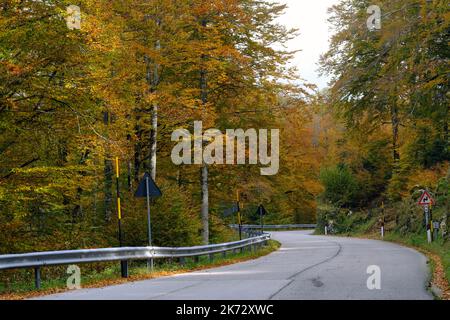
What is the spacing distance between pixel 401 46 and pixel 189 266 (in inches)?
395

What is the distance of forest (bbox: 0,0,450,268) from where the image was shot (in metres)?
17.4

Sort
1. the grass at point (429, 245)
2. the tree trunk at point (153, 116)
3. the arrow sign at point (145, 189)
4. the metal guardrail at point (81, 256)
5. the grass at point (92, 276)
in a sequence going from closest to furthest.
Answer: the metal guardrail at point (81, 256) < the grass at point (92, 276) < the grass at point (429, 245) < the arrow sign at point (145, 189) < the tree trunk at point (153, 116)

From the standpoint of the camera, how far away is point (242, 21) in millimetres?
26719

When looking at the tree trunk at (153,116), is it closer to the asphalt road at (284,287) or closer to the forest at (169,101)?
the forest at (169,101)

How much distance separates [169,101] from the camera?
24.6 meters

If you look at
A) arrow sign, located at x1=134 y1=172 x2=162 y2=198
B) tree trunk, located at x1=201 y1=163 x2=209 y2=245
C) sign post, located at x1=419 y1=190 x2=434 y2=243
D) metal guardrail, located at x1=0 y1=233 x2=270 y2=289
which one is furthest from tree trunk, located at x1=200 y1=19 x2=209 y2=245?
sign post, located at x1=419 y1=190 x2=434 y2=243

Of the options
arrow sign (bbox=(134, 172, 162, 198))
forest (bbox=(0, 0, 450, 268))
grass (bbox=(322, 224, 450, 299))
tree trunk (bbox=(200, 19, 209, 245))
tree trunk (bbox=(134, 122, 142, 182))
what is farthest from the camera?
tree trunk (bbox=(134, 122, 142, 182))

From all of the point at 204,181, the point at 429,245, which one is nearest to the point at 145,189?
the point at 204,181

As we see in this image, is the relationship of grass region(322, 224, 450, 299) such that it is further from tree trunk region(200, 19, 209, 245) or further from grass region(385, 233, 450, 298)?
tree trunk region(200, 19, 209, 245)

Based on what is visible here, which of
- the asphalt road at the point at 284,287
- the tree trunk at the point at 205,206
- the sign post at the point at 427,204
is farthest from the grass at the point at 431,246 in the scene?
the tree trunk at the point at 205,206

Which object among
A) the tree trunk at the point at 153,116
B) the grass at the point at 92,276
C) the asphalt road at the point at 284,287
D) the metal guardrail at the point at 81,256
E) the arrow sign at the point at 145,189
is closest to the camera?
the asphalt road at the point at 284,287

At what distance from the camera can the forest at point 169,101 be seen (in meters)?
17.4
